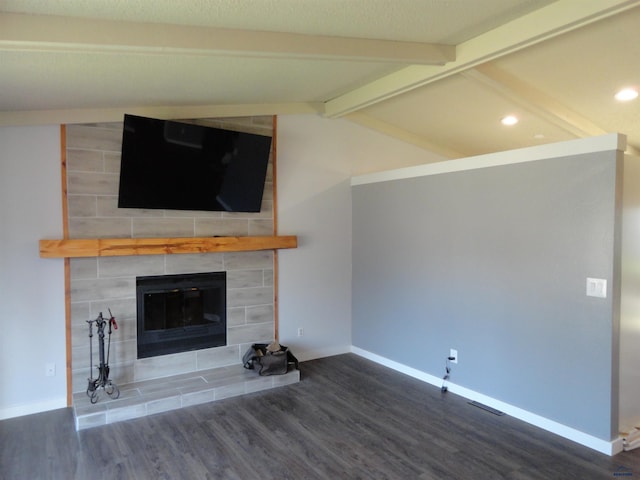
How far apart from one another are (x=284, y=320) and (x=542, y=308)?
8.60ft

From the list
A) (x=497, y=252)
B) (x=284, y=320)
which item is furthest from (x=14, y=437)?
(x=497, y=252)

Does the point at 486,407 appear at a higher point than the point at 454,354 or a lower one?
lower

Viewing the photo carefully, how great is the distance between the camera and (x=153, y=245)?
159 inches

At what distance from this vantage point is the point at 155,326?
4172mm

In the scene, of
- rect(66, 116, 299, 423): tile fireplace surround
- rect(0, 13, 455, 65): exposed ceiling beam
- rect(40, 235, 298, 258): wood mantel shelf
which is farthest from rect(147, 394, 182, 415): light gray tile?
rect(0, 13, 455, 65): exposed ceiling beam

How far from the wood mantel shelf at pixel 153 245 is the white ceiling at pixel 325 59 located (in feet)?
3.42

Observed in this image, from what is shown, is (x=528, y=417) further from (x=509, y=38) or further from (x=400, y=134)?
(x=400, y=134)

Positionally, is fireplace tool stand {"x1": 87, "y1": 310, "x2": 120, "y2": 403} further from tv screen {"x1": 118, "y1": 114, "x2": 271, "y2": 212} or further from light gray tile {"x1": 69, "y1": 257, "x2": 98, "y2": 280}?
tv screen {"x1": 118, "y1": 114, "x2": 271, "y2": 212}

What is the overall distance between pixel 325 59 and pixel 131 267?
8.25 feet

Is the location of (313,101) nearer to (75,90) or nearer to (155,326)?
(75,90)

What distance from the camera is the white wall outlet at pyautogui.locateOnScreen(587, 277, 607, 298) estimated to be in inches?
117

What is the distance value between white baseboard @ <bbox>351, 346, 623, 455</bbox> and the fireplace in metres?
1.92

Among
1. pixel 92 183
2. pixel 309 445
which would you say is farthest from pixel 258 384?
pixel 92 183

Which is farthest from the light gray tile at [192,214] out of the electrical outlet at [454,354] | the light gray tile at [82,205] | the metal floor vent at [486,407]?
the metal floor vent at [486,407]
